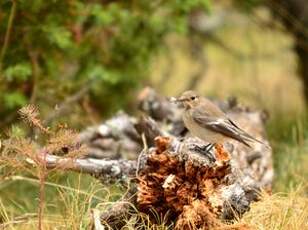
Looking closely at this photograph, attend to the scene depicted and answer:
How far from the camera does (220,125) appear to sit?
602 centimetres

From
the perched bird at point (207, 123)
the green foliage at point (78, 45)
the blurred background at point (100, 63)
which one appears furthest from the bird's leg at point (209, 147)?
the green foliage at point (78, 45)

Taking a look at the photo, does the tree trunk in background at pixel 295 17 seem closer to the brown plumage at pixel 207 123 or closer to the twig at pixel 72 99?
the twig at pixel 72 99

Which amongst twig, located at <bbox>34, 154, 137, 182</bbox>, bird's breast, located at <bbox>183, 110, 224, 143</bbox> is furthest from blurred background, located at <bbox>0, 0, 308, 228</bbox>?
bird's breast, located at <bbox>183, 110, 224, 143</bbox>

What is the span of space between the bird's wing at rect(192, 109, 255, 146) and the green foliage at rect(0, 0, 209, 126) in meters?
1.37

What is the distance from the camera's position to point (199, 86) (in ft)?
35.5

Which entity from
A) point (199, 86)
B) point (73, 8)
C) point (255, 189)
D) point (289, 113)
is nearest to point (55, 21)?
point (73, 8)

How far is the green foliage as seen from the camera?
680cm

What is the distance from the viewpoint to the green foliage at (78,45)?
22.3ft

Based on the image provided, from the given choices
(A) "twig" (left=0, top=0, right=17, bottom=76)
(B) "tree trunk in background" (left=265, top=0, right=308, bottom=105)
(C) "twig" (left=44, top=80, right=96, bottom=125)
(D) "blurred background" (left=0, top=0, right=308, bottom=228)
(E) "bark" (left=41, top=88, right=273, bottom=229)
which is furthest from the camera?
(B) "tree trunk in background" (left=265, top=0, right=308, bottom=105)

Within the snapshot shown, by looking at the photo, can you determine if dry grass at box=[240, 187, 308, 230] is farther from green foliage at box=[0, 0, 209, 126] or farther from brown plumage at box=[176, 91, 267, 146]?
green foliage at box=[0, 0, 209, 126]

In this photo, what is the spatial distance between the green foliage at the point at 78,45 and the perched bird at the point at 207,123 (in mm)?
1239

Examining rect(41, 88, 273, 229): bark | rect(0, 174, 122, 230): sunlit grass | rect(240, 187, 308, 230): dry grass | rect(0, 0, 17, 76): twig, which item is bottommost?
rect(0, 174, 122, 230): sunlit grass

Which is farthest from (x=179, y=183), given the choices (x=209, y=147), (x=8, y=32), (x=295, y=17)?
(x=295, y=17)

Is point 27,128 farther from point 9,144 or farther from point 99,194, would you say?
point 9,144
